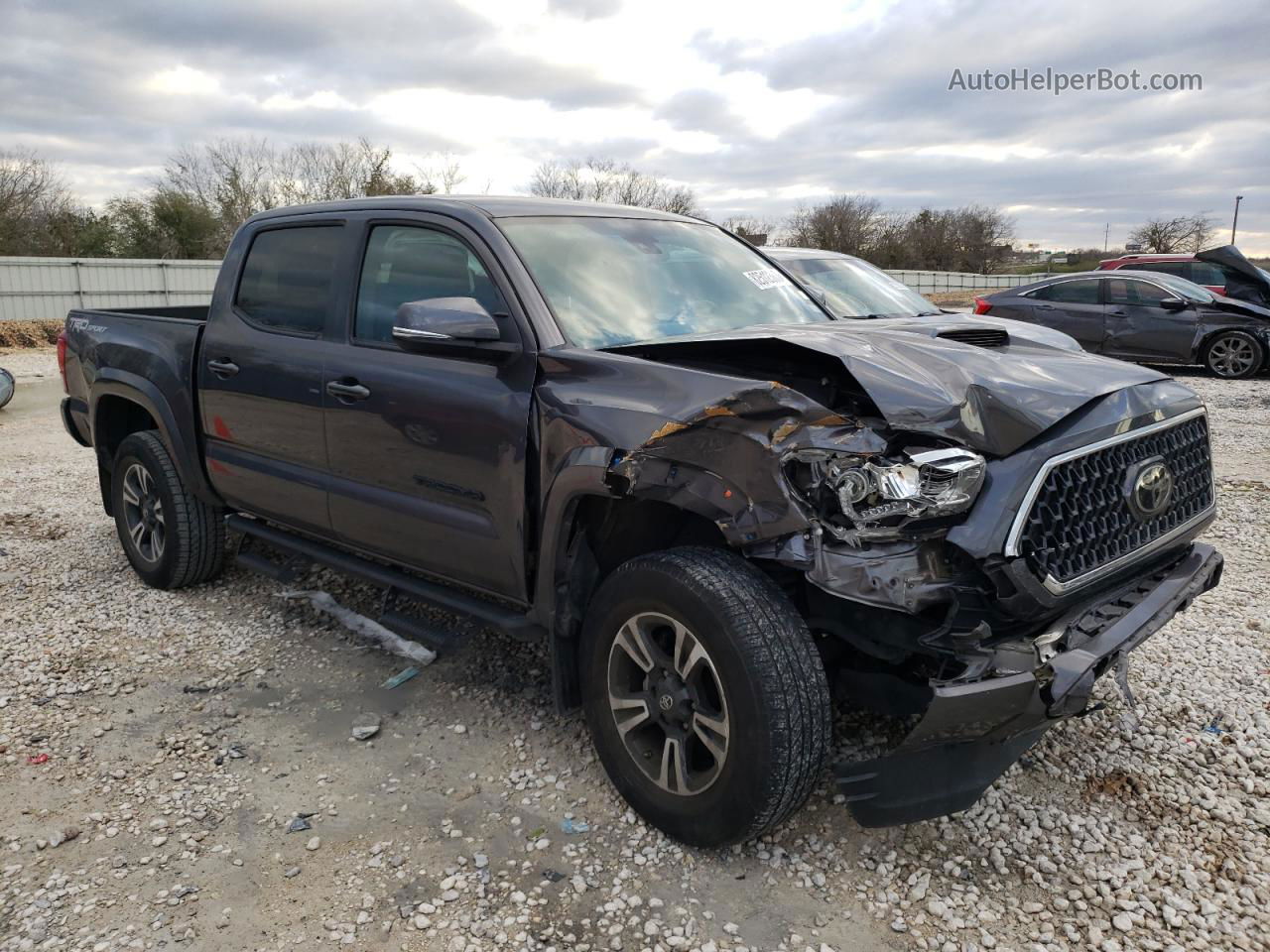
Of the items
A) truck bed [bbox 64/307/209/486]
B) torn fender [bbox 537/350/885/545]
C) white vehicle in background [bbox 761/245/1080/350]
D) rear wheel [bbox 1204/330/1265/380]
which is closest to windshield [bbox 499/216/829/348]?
torn fender [bbox 537/350/885/545]

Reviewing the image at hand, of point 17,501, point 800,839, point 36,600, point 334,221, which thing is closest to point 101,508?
point 17,501

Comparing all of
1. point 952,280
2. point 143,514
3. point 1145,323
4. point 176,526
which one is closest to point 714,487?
point 176,526

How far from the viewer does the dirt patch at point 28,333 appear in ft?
64.9

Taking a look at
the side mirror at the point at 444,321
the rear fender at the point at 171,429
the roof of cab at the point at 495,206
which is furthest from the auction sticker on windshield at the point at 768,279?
the rear fender at the point at 171,429

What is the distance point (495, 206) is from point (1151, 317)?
39.8ft

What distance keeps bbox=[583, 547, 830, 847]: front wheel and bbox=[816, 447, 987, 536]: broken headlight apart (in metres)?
0.35

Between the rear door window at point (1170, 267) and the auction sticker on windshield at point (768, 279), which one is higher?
the rear door window at point (1170, 267)

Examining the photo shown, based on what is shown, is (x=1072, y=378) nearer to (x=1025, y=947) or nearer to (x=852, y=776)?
(x=852, y=776)

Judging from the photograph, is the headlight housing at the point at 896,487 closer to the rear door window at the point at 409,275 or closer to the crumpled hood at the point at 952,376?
the crumpled hood at the point at 952,376

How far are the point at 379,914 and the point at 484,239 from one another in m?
2.22

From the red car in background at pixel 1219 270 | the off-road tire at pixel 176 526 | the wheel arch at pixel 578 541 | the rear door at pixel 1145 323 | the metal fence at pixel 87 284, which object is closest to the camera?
the wheel arch at pixel 578 541

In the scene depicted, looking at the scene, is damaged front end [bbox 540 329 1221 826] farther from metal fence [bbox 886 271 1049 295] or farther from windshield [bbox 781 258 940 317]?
metal fence [bbox 886 271 1049 295]

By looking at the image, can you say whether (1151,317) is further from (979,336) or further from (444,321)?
(444,321)

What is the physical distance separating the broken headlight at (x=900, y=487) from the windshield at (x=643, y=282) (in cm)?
111
